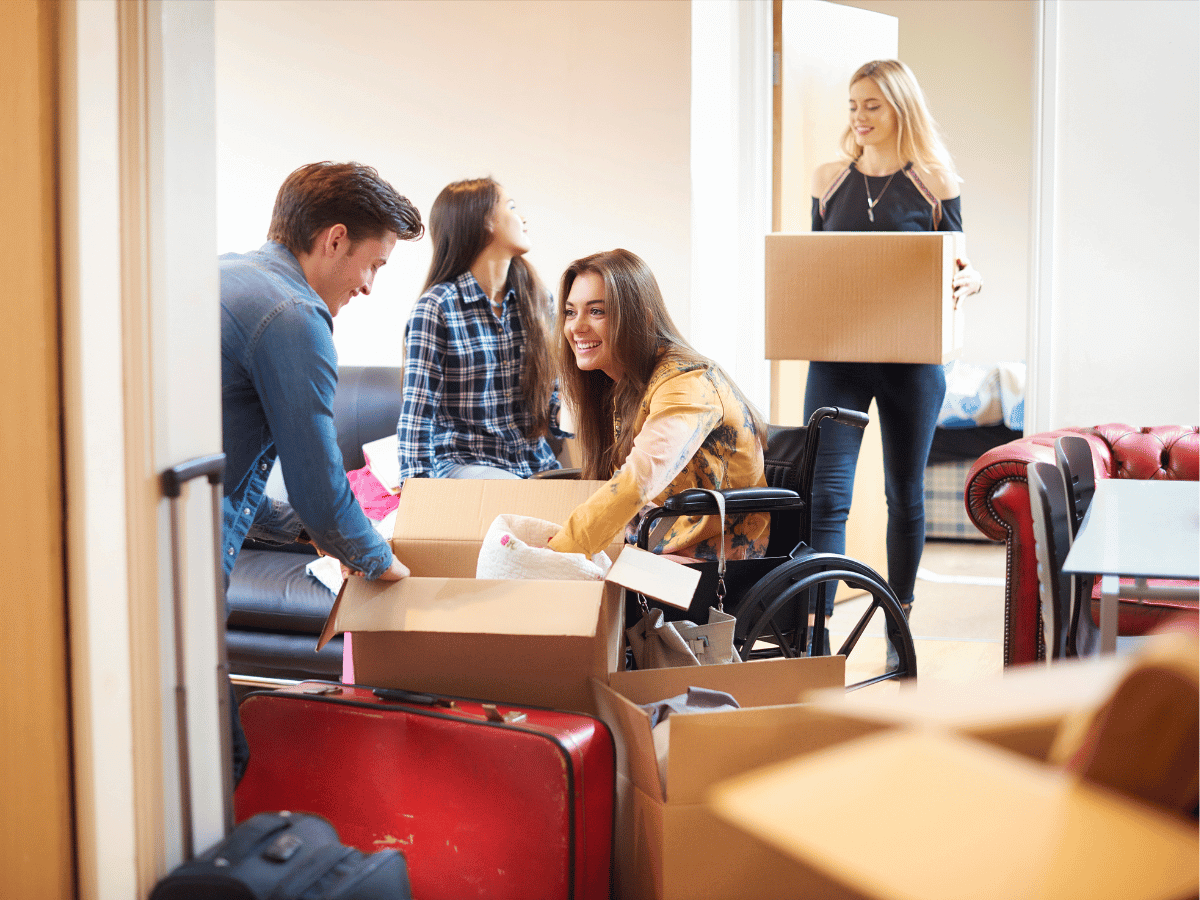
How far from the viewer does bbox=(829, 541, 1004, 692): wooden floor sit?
2680mm

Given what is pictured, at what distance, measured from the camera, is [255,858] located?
0.95 meters

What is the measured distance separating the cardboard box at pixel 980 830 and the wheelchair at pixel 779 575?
0.66 m

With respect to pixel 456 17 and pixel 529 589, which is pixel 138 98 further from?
pixel 456 17

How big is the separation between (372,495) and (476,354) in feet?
1.54

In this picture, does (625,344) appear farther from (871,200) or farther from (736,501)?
(871,200)

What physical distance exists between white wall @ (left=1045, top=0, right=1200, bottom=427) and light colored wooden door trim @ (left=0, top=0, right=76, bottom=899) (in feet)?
9.14

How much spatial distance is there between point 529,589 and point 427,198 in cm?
207

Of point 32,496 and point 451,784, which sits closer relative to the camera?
point 32,496

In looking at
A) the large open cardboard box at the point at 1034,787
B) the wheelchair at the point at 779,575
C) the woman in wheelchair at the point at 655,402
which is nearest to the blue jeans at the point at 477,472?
the woman in wheelchair at the point at 655,402

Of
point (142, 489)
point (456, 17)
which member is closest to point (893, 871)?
point (142, 489)

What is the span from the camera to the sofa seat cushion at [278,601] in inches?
88.1

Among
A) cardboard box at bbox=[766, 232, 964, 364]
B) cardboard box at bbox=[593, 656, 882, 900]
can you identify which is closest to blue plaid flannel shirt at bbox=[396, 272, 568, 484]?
cardboard box at bbox=[766, 232, 964, 364]

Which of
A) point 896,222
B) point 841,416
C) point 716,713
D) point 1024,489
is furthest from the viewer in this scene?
point 896,222

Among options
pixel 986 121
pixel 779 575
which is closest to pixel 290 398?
pixel 779 575
